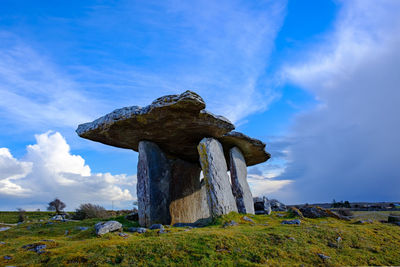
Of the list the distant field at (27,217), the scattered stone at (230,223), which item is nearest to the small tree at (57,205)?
the distant field at (27,217)

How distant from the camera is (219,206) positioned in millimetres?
11297

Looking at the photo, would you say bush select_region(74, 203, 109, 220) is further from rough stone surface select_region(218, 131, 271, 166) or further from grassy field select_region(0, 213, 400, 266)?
grassy field select_region(0, 213, 400, 266)

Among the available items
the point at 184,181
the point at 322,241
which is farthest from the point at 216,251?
the point at 184,181

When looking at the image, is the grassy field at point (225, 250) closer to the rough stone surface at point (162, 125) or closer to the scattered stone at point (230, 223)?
the scattered stone at point (230, 223)

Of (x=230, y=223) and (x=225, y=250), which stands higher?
(x=230, y=223)

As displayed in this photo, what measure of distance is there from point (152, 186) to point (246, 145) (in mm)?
5611

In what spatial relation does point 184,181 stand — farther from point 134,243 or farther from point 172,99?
point 134,243

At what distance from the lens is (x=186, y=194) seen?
1689cm

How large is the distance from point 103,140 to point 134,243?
8.29 metres

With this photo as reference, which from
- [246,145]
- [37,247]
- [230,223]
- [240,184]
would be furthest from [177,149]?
[37,247]

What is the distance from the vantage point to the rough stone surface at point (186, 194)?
15.8m

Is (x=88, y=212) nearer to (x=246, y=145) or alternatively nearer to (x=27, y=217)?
(x=27, y=217)

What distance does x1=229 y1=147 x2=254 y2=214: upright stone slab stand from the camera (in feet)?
44.0

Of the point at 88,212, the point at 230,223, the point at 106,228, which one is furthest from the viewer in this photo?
the point at 88,212
